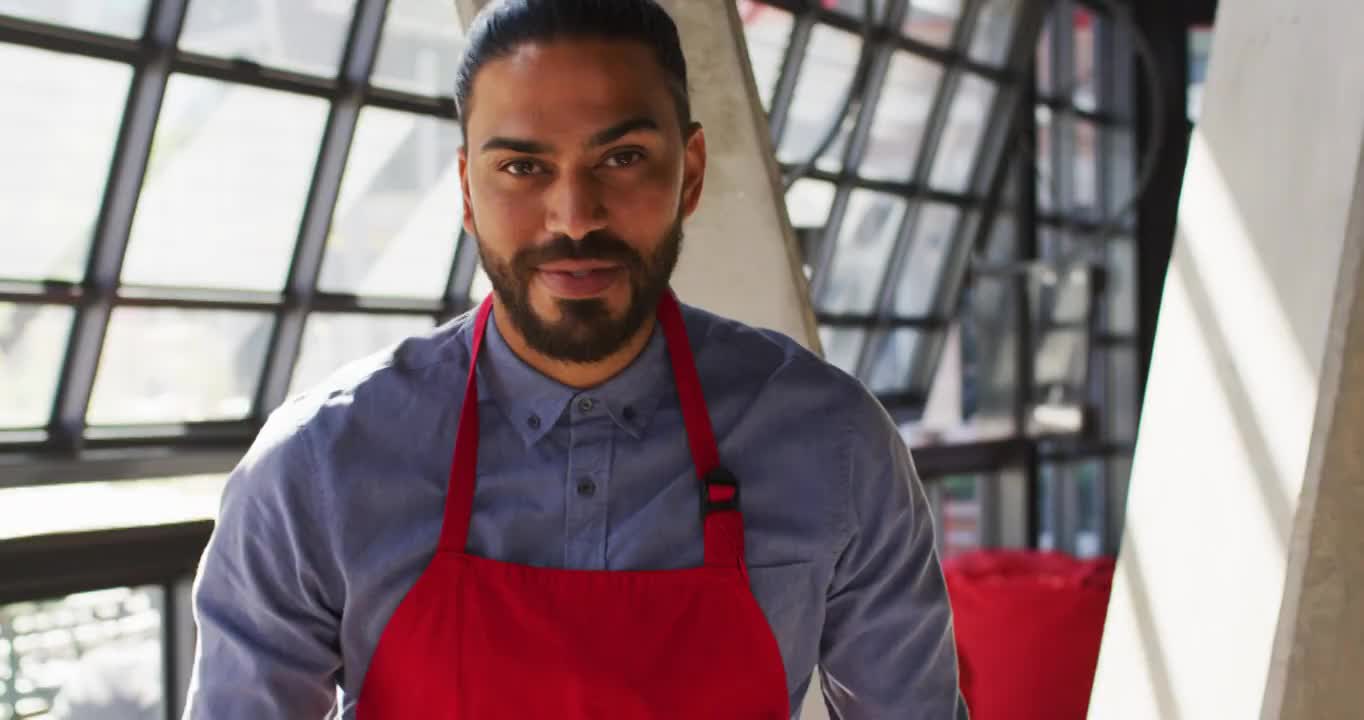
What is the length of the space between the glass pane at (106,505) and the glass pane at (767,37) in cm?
383

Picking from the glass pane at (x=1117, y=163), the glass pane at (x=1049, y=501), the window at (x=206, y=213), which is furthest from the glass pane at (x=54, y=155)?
the glass pane at (x=1117, y=163)

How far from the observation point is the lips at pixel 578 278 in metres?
1.19

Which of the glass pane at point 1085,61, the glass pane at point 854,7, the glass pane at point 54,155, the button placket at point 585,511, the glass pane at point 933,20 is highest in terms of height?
the glass pane at point 1085,61

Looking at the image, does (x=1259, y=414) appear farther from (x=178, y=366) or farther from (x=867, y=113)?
(x=867, y=113)

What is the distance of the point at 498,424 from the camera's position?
130 centimetres

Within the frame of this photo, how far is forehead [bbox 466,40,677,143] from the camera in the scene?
3.90 ft

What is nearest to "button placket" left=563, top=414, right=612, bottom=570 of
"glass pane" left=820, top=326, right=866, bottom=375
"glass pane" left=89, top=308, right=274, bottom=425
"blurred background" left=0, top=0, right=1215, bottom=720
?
"blurred background" left=0, top=0, right=1215, bottom=720

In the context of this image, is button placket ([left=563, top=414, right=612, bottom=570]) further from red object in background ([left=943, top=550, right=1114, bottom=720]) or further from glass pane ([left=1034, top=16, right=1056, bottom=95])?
glass pane ([left=1034, top=16, right=1056, bottom=95])

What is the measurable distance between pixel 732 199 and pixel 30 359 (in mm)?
3574

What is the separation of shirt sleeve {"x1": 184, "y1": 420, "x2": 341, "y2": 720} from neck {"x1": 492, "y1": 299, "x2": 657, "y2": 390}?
21cm

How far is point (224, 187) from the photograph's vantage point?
572 centimetres

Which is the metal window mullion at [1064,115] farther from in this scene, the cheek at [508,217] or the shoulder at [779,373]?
the cheek at [508,217]

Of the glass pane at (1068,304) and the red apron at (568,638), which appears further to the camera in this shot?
the glass pane at (1068,304)

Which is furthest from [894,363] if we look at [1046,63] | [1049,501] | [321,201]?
[321,201]
